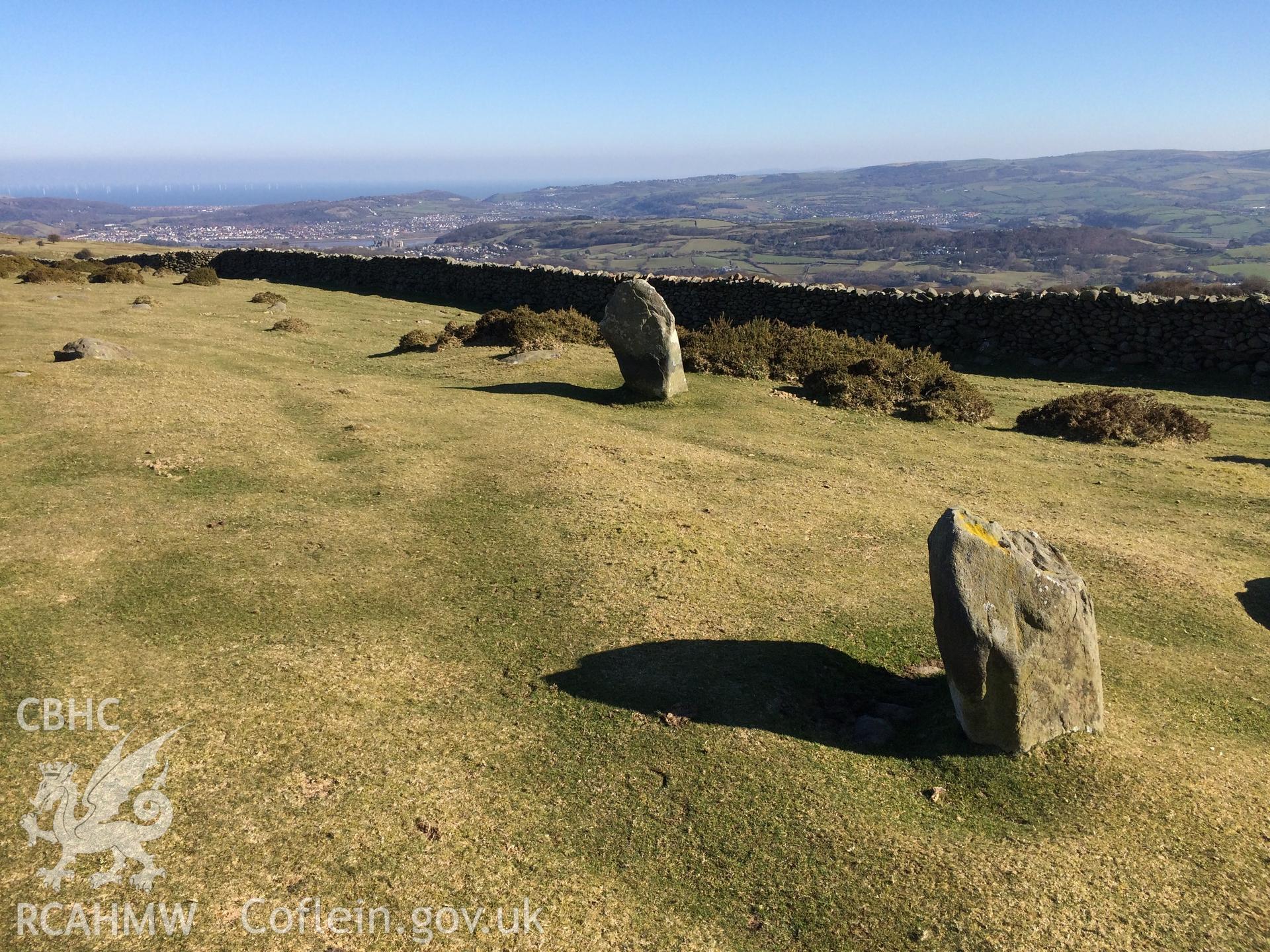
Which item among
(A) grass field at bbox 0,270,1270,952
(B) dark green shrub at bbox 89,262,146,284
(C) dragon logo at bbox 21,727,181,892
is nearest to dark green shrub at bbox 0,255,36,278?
(B) dark green shrub at bbox 89,262,146,284

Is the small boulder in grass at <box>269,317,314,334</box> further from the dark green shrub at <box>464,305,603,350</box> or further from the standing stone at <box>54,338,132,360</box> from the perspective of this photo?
the standing stone at <box>54,338,132,360</box>

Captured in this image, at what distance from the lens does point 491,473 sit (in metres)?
13.5

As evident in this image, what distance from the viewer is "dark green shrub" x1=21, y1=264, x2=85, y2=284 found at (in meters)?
32.7

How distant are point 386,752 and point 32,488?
840 cm

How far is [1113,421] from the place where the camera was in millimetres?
18047

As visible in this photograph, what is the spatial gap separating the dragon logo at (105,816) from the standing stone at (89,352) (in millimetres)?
14657

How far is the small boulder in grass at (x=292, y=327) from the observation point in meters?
26.0

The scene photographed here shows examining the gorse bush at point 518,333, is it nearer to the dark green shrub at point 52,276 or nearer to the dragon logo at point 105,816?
the dragon logo at point 105,816

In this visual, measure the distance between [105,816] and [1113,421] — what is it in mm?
19080

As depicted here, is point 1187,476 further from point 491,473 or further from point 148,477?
point 148,477

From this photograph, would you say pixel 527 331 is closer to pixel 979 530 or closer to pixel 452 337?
pixel 452 337

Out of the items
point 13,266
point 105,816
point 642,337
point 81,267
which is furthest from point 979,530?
point 81,267

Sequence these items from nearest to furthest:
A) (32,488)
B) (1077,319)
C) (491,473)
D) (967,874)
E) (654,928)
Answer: (654,928) < (967,874) < (32,488) < (491,473) < (1077,319)

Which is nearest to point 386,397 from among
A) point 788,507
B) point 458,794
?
point 788,507
